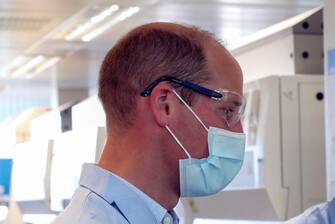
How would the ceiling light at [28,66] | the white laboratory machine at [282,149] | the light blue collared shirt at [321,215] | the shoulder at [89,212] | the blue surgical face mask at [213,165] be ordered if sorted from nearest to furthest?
the shoulder at [89,212] → the blue surgical face mask at [213,165] → the light blue collared shirt at [321,215] → the white laboratory machine at [282,149] → the ceiling light at [28,66]

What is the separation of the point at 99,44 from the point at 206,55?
4197 mm

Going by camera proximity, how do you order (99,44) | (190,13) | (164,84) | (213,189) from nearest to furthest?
(164,84), (213,189), (190,13), (99,44)

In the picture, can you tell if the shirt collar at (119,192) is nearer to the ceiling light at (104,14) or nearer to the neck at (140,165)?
the neck at (140,165)

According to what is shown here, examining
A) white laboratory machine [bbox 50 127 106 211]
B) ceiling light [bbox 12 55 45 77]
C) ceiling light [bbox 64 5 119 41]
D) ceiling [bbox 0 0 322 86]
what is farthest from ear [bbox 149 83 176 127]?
ceiling light [bbox 12 55 45 77]

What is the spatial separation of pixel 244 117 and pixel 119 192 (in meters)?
1.35

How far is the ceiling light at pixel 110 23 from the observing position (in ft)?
14.4

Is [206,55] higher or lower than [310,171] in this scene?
higher

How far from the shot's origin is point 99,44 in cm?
555

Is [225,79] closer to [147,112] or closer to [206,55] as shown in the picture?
[206,55]

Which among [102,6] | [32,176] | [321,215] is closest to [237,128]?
[321,215]

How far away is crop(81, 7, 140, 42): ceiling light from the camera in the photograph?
438 centimetres

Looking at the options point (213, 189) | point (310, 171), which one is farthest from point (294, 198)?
point (213, 189)

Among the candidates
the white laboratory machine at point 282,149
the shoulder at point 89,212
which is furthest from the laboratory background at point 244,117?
the shoulder at point 89,212

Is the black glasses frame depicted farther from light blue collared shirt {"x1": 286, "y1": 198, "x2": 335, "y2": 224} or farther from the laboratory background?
light blue collared shirt {"x1": 286, "y1": 198, "x2": 335, "y2": 224}
